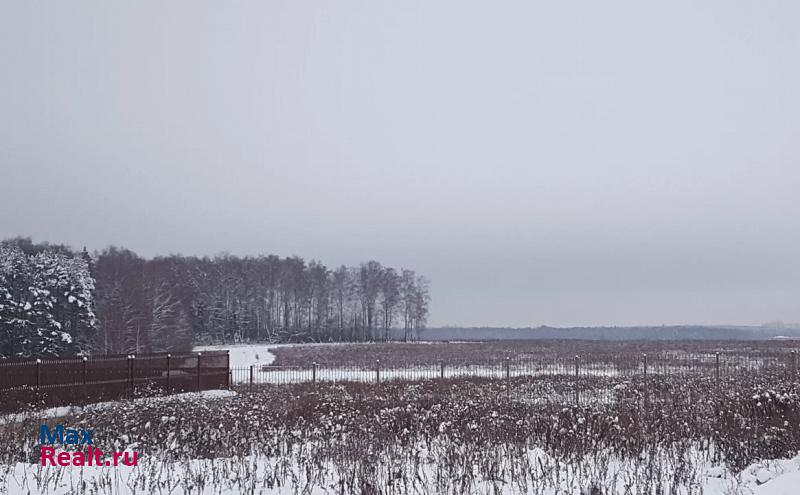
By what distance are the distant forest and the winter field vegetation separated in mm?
32008

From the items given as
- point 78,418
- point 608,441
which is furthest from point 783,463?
point 78,418

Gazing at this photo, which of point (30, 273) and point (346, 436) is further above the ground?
point (30, 273)

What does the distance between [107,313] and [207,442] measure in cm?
5333

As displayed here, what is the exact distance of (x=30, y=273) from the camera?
55.5 metres

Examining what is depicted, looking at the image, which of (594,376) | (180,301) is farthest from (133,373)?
(180,301)

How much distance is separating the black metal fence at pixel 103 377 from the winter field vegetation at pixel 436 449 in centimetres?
586

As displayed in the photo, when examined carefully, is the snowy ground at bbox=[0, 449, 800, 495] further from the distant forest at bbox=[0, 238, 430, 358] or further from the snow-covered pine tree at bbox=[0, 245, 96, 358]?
the snow-covered pine tree at bbox=[0, 245, 96, 358]

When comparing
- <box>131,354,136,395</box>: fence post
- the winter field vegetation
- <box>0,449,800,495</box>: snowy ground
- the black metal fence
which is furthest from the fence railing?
<box>0,449,800,495</box>: snowy ground

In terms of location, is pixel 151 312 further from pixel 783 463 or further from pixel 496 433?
pixel 783 463

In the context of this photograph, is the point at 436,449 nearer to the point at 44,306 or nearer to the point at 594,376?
the point at 594,376

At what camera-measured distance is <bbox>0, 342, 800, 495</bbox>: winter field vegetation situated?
29.4 feet

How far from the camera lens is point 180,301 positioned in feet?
256

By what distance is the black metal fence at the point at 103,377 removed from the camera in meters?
20.5

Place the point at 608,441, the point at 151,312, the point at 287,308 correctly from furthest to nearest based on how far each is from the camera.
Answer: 1. the point at 287,308
2. the point at 151,312
3. the point at 608,441
